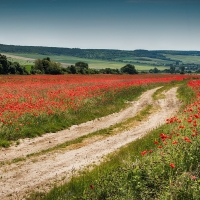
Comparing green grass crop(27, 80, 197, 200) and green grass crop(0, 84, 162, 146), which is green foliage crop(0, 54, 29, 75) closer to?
green grass crop(0, 84, 162, 146)

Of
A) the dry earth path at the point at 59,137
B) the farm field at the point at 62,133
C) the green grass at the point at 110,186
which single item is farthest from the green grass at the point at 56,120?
the green grass at the point at 110,186

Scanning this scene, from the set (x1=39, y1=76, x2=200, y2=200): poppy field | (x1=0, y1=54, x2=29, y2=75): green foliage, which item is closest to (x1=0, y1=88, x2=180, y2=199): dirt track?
(x1=39, y1=76, x2=200, y2=200): poppy field

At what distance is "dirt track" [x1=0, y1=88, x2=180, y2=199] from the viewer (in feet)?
27.3

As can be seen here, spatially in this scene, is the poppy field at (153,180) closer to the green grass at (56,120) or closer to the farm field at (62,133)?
the farm field at (62,133)

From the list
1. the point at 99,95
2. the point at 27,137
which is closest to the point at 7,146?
the point at 27,137

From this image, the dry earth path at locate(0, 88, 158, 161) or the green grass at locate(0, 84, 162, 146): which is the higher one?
the green grass at locate(0, 84, 162, 146)

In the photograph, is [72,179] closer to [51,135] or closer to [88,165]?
[88,165]

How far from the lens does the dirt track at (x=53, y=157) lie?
832 centimetres

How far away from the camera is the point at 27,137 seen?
1383 centimetres

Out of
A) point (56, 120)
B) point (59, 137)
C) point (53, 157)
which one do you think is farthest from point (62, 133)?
point (53, 157)

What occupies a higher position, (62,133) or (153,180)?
(153,180)

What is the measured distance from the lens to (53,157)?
35.4 ft

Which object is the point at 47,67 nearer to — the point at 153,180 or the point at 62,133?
the point at 62,133

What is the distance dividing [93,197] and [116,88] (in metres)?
25.8
